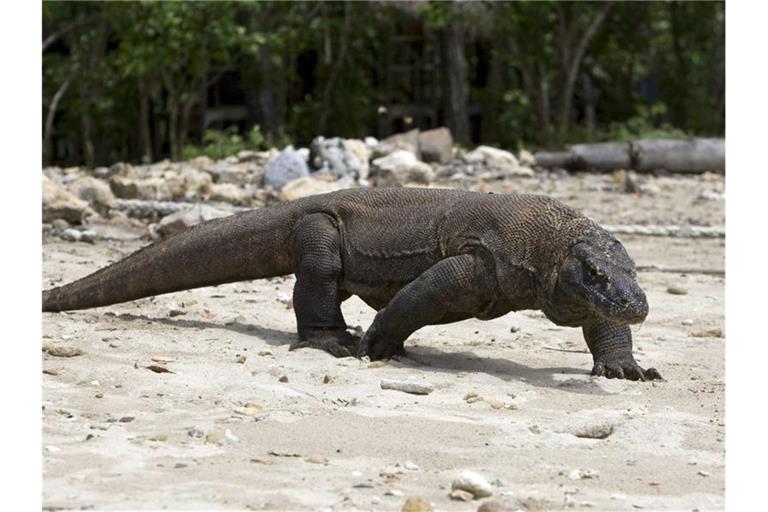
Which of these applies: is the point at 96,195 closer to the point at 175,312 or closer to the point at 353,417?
the point at 175,312

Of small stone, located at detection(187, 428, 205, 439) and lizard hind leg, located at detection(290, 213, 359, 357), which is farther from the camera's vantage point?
lizard hind leg, located at detection(290, 213, 359, 357)

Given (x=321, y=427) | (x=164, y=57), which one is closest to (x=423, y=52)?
(x=164, y=57)

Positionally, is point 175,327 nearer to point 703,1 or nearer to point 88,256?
point 88,256

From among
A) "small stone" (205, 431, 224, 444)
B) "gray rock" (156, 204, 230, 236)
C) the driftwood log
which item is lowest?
"small stone" (205, 431, 224, 444)

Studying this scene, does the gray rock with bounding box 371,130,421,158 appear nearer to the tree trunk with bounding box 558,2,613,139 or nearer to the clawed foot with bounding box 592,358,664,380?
the tree trunk with bounding box 558,2,613,139

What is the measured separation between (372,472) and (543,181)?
13.0 meters

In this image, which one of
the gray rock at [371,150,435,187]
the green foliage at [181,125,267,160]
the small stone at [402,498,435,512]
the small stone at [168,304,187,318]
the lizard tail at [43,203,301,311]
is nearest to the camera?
the small stone at [402,498,435,512]

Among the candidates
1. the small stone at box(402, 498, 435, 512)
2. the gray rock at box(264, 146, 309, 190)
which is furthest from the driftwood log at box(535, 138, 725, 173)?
the small stone at box(402, 498, 435, 512)

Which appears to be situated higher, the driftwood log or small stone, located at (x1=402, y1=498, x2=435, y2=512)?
the driftwood log

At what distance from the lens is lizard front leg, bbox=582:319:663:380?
6.68 m

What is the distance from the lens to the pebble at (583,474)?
185 inches

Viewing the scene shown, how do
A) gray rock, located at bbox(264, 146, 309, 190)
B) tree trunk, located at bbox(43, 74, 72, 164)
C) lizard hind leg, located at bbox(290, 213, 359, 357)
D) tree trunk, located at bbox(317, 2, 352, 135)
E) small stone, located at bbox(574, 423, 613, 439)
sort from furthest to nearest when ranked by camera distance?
tree trunk, located at bbox(317, 2, 352, 135) < tree trunk, located at bbox(43, 74, 72, 164) < gray rock, located at bbox(264, 146, 309, 190) < lizard hind leg, located at bbox(290, 213, 359, 357) < small stone, located at bbox(574, 423, 613, 439)

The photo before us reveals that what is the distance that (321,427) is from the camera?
527 centimetres

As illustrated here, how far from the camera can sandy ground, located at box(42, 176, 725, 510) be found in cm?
439
